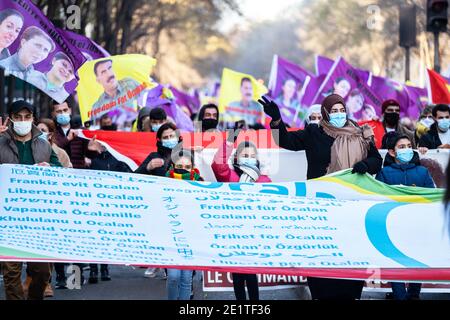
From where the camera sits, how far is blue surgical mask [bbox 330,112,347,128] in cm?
878

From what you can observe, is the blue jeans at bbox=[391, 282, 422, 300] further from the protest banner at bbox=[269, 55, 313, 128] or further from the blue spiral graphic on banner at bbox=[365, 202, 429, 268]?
the protest banner at bbox=[269, 55, 313, 128]

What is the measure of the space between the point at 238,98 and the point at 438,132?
8.38 meters

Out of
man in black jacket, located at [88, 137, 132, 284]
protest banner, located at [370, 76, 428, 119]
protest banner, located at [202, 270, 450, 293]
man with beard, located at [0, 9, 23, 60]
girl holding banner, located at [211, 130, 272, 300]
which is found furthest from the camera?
protest banner, located at [370, 76, 428, 119]

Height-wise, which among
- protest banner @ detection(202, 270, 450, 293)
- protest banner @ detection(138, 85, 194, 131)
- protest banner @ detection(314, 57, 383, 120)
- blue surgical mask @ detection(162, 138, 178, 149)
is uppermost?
protest banner @ detection(314, 57, 383, 120)

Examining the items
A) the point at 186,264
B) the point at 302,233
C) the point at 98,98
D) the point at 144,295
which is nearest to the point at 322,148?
the point at 302,233

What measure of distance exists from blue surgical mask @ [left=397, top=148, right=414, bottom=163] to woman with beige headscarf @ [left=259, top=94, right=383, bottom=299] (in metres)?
0.77

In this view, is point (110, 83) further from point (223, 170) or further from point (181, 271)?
point (181, 271)

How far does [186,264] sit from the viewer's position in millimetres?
7746

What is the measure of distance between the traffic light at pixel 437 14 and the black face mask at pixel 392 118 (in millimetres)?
5205

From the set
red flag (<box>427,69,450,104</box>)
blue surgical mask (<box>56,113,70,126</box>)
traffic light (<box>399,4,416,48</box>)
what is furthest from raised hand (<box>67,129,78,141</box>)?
traffic light (<box>399,4,416,48</box>)

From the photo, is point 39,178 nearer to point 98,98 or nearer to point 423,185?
point 423,185

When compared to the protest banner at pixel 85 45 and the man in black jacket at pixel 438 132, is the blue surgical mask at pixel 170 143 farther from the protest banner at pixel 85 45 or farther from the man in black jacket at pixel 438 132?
Result: the man in black jacket at pixel 438 132

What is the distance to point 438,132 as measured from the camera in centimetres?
1162

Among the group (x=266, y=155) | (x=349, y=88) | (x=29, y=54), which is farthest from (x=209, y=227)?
(x=349, y=88)
